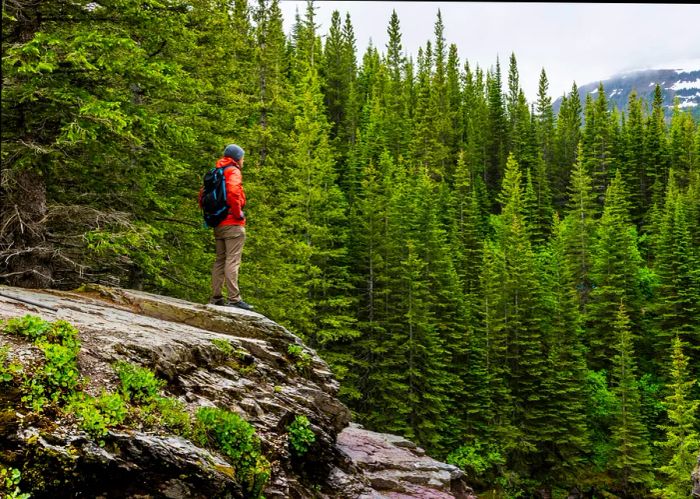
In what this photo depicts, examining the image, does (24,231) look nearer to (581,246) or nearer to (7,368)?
(7,368)

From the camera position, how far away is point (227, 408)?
7379 mm

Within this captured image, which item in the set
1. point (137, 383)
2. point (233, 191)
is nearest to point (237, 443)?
point (137, 383)

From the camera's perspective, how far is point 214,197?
9430 millimetres

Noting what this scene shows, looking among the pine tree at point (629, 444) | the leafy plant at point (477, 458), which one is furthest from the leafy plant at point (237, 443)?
the pine tree at point (629, 444)

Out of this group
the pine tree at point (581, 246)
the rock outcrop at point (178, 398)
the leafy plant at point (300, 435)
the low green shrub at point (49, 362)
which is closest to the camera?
the rock outcrop at point (178, 398)

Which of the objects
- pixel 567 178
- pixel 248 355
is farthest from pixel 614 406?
pixel 567 178

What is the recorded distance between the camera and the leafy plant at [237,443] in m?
6.46

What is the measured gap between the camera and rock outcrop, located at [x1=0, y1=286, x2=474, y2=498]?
4.98m

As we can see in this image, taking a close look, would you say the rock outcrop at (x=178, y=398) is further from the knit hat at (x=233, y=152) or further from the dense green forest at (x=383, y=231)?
the knit hat at (x=233, y=152)

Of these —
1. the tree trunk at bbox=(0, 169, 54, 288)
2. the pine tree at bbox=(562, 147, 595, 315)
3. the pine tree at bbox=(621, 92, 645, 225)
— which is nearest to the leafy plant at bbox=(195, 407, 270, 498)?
the tree trunk at bbox=(0, 169, 54, 288)

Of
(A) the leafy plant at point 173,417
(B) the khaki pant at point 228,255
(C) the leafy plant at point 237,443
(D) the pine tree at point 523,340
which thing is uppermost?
(B) the khaki pant at point 228,255

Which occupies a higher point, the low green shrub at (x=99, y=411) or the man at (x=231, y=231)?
the man at (x=231, y=231)

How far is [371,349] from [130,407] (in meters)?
25.9

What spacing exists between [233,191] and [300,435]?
4347mm
